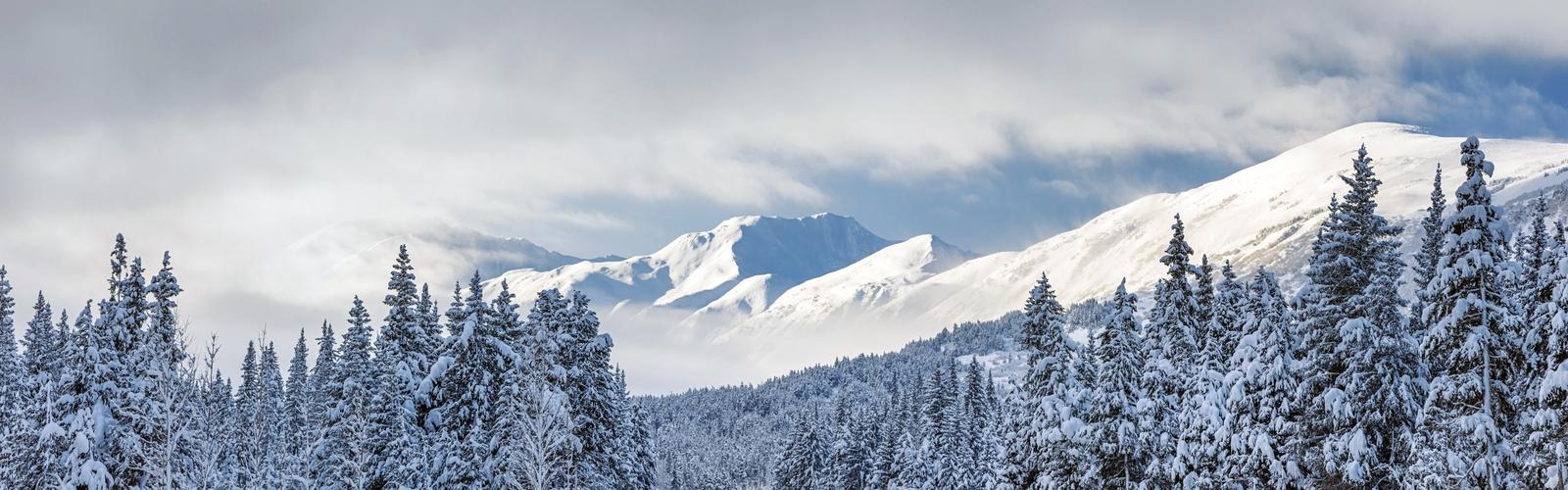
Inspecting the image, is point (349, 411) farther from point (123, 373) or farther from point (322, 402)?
point (322, 402)

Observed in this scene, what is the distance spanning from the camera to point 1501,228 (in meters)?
24.8

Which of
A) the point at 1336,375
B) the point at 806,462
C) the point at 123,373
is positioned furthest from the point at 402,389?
the point at 806,462

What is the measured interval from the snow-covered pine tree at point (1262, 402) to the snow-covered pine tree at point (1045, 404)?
564 cm

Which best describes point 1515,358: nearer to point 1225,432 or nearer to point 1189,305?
point 1225,432

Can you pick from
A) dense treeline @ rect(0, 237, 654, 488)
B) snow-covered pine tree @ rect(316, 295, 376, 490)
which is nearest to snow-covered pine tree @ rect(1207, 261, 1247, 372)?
dense treeline @ rect(0, 237, 654, 488)

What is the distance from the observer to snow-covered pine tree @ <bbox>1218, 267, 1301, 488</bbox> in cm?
2956

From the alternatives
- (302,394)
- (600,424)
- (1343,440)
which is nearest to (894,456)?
(600,424)

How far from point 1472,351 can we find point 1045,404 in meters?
14.2

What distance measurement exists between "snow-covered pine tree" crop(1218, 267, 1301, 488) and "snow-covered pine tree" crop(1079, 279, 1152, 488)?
3.31 meters

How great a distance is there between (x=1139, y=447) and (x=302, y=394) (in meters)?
68.1

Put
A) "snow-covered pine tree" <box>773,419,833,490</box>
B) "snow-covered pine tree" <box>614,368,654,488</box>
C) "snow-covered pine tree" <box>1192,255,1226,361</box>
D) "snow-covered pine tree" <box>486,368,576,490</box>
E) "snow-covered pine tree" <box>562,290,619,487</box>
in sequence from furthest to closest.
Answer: "snow-covered pine tree" <box>773,419,833,490</box>
"snow-covered pine tree" <box>614,368,654,488</box>
"snow-covered pine tree" <box>562,290,619,487</box>
"snow-covered pine tree" <box>486,368,576,490</box>
"snow-covered pine tree" <box>1192,255,1226,361</box>

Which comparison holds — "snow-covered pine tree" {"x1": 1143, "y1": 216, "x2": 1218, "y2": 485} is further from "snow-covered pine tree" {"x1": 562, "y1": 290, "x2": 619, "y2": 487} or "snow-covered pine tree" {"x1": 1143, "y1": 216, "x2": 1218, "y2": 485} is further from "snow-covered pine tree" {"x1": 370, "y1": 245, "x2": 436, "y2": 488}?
"snow-covered pine tree" {"x1": 370, "y1": 245, "x2": 436, "y2": 488}

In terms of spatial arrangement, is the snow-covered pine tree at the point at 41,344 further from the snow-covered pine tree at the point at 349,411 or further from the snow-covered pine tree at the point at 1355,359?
the snow-covered pine tree at the point at 1355,359

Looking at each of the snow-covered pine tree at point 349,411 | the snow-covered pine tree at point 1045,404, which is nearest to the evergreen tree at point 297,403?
the snow-covered pine tree at point 349,411
